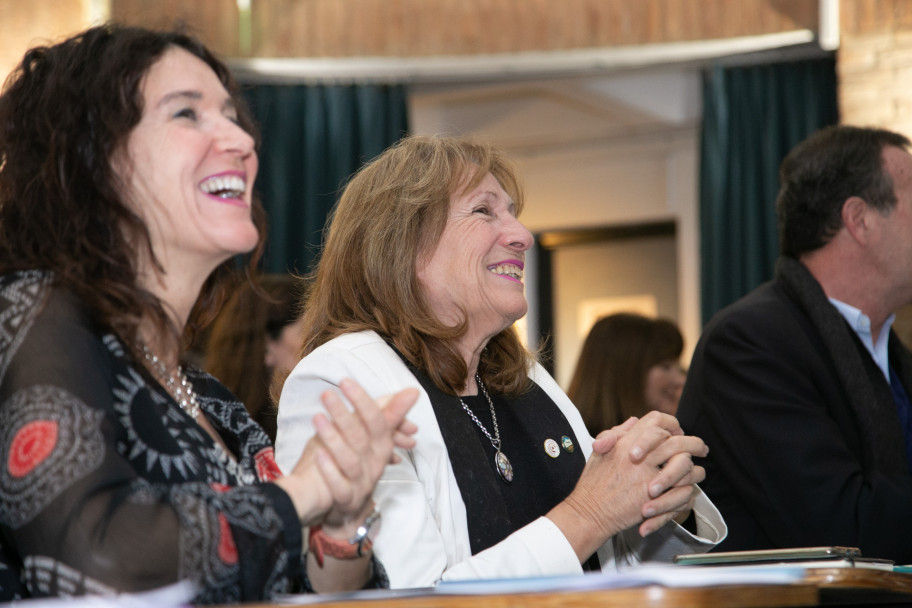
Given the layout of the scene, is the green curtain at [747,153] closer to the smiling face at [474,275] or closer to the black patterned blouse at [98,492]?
the smiling face at [474,275]

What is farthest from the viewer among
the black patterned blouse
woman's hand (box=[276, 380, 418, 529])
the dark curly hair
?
the dark curly hair

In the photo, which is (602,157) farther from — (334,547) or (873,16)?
(334,547)

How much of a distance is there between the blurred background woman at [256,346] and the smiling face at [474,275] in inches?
48.3

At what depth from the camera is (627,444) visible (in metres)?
1.83

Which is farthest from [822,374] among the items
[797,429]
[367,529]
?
[367,529]

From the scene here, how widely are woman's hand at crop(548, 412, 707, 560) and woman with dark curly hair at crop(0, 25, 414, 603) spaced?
46 cm

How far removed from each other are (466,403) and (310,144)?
11.8ft

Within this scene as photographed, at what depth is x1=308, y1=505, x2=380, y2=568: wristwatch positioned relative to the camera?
1.37 m

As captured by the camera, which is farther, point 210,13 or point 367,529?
point 210,13

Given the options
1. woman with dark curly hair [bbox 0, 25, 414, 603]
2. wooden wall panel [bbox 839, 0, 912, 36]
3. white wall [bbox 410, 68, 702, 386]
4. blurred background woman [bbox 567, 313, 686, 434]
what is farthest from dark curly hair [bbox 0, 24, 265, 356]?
white wall [bbox 410, 68, 702, 386]

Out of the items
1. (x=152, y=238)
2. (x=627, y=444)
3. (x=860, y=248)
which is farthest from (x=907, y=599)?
(x=860, y=248)

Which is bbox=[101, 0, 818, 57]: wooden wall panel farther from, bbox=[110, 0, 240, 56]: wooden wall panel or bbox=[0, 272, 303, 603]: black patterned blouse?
bbox=[0, 272, 303, 603]: black patterned blouse

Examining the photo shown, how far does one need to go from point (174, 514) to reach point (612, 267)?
16.7 feet

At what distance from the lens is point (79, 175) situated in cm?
134
